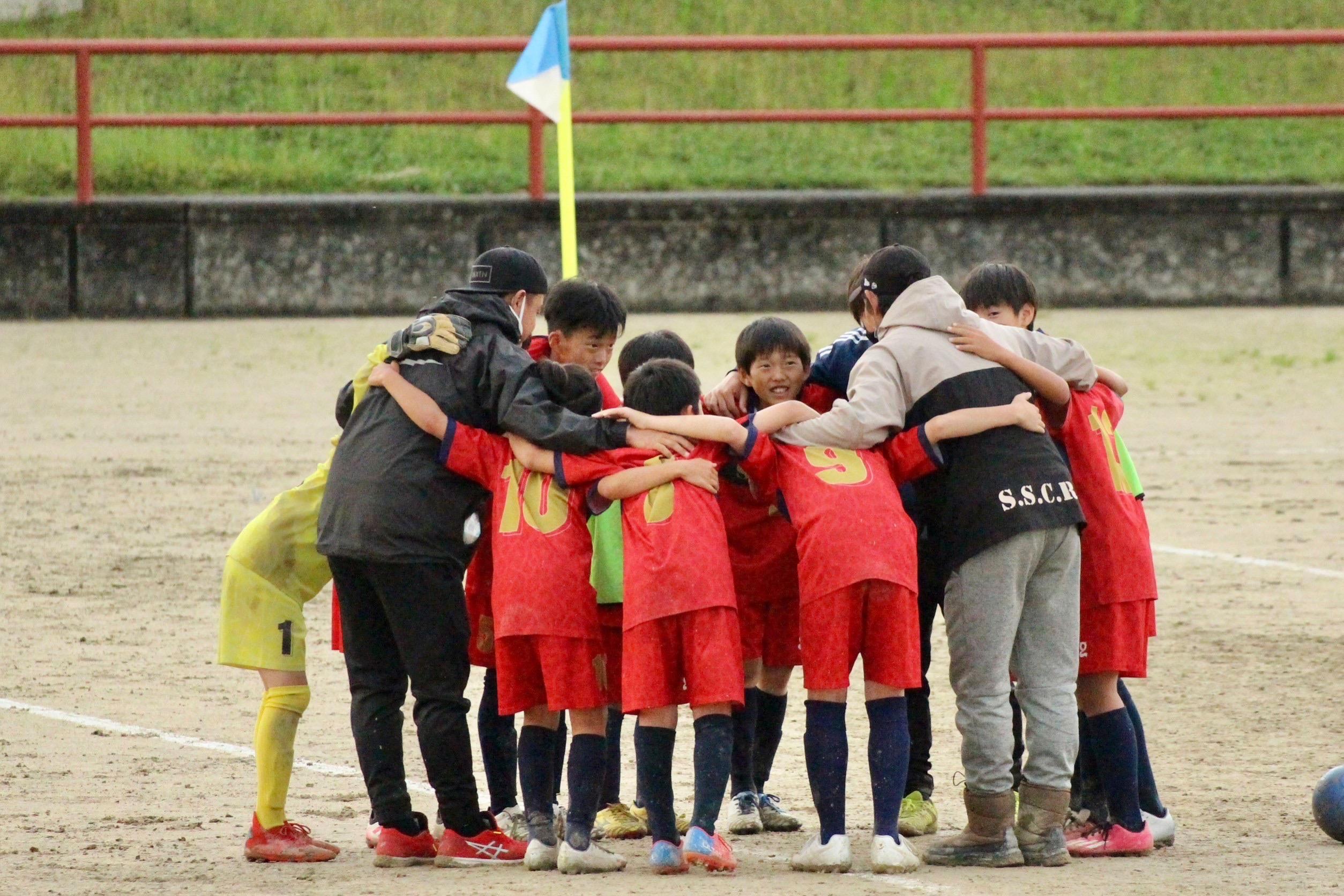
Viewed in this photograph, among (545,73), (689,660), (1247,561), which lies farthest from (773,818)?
(545,73)

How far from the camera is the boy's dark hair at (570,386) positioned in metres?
5.35

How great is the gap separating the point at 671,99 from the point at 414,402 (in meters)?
15.8

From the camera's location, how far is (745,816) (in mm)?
5672

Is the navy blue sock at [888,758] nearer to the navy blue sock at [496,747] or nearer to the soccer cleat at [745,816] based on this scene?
the soccer cleat at [745,816]

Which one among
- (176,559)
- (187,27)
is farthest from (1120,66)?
(176,559)

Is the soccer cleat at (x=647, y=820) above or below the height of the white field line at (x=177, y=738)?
below

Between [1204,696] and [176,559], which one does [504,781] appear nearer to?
[1204,696]

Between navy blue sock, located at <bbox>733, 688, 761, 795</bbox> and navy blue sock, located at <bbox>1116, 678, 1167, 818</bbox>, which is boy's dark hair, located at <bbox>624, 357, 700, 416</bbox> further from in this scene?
navy blue sock, located at <bbox>1116, 678, 1167, 818</bbox>

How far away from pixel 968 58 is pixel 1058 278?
5203 mm

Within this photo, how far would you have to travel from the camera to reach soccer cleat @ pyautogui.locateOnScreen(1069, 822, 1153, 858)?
535cm

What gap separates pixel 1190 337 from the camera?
15977 millimetres

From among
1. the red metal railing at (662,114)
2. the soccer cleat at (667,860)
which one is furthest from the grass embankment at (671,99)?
the soccer cleat at (667,860)

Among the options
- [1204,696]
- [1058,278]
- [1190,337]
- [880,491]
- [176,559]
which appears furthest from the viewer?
[1058,278]

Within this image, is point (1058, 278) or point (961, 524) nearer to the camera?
point (961, 524)
